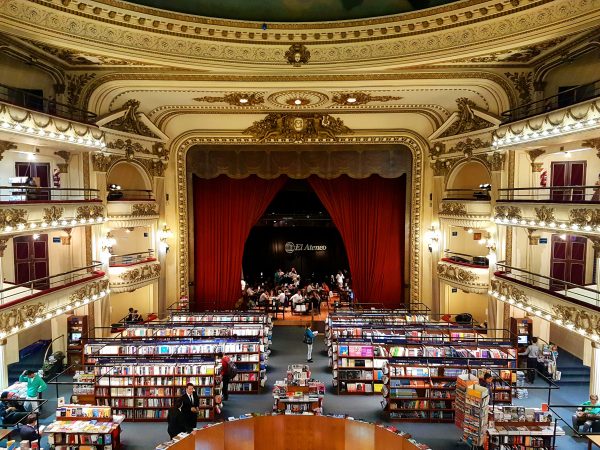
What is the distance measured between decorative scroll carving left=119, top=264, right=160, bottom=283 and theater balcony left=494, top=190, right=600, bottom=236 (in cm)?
1028

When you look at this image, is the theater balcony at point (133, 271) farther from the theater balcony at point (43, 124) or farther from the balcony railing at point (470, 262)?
the balcony railing at point (470, 262)

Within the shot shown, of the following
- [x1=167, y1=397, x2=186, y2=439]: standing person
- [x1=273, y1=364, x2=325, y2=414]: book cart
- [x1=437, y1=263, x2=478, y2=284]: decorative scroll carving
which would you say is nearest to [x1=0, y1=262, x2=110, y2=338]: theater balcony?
[x1=167, y1=397, x2=186, y2=439]: standing person

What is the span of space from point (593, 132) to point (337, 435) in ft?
24.5

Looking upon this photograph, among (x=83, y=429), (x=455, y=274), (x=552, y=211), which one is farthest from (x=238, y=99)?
(x=83, y=429)

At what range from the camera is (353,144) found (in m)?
15.9

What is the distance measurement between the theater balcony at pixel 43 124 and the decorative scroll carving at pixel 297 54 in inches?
205

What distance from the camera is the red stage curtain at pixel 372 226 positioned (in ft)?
55.4

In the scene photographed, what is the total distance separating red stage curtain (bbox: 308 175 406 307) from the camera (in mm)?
16891

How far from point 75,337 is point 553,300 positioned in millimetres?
11695

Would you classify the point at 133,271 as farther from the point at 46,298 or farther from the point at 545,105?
the point at 545,105

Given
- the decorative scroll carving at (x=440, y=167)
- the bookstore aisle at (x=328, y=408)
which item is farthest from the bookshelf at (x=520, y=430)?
the decorative scroll carving at (x=440, y=167)

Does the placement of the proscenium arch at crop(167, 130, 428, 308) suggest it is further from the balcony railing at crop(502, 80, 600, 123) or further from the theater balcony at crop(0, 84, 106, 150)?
the balcony railing at crop(502, 80, 600, 123)

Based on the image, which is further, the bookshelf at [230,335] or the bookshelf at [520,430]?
the bookshelf at [230,335]

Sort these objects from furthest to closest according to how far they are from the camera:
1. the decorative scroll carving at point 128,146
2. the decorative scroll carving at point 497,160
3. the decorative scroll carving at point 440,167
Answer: the decorative scroll carving at point 440,167 → the decorative scroll carving at point 128,146 → the decorative scroll carving at point 497,160
